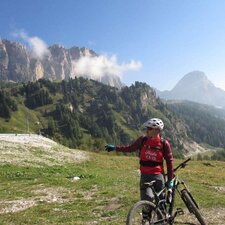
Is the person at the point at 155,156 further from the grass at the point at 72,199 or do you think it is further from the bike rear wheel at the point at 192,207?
the grass at the point at 72,199

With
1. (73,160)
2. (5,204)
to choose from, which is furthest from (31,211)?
(73,160)

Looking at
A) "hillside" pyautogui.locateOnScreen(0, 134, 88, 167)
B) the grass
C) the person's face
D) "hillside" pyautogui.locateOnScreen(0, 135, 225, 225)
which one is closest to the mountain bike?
"hillside" pyautogui.locateOnScreen(0, 135, 225, 225)

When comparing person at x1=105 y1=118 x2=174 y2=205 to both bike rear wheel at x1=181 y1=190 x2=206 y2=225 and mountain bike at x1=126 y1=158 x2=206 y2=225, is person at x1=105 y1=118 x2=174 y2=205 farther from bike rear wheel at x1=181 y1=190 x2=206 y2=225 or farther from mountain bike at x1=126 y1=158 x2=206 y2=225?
bike rear wheel at x1=181 y1=190 x2=206 y2=225

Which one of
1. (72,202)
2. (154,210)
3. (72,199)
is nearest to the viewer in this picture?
(154,210)

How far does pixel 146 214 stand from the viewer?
10.6 meters

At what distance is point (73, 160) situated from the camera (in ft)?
173

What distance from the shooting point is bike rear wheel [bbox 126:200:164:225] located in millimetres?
10461

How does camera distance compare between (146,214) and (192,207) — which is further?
(192,207)

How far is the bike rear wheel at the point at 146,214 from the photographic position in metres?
10.5

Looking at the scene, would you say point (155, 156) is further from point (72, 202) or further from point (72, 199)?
point (72, 199)

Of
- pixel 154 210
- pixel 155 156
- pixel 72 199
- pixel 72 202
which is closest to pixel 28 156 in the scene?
pixel 72 199

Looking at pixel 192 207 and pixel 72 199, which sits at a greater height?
pixel 192 207

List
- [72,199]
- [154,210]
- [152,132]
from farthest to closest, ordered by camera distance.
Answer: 1. [72,199]
2. [152,132]
3. [154,210]

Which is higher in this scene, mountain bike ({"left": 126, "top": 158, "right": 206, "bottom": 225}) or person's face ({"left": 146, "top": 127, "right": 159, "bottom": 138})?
person's face ({"left": 146, "top": 127, "right": 159, "bottom": 138})
